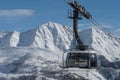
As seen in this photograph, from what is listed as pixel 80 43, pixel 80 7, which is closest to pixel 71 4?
pixel 80 7

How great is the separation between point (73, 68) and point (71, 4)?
435 inches

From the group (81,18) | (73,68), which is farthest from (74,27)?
(73,68)

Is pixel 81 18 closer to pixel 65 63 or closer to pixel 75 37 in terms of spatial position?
pixel 75 37

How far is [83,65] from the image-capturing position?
243 ft

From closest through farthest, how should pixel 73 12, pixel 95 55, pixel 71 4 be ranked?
1. pixel 71 4
2. pixel 73 12
3. pixel 95 55

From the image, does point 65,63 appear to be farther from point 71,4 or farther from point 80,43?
point 71,4

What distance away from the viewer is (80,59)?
75.9 m

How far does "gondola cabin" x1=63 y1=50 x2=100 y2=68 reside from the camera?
74.5m

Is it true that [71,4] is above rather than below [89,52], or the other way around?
above

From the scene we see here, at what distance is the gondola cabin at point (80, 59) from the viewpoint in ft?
245

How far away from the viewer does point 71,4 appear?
67188 millimetres

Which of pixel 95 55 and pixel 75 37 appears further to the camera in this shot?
pixel 95 55

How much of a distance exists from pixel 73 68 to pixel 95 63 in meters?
5.46

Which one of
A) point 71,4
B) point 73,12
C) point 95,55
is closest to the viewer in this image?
point 71,4
